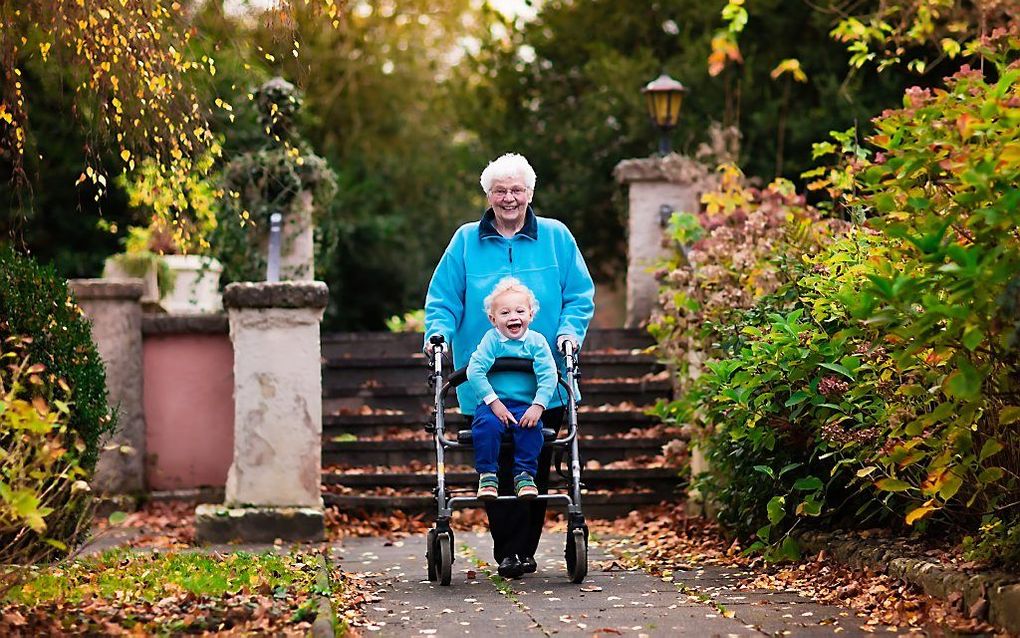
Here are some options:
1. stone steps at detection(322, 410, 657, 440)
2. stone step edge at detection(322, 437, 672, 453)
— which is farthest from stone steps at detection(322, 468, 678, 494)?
stone steps at detection(322, 410, 657, 440)

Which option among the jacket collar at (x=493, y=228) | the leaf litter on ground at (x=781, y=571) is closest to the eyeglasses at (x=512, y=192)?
the jacket collar at (x=493, y=228)

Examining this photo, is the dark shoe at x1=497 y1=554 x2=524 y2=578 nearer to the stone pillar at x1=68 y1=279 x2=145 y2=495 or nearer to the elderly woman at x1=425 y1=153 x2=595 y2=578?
the elderly woman at x1=425 y1=153 x2=595 y2=578

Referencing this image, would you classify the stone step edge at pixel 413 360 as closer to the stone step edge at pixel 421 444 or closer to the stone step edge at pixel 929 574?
the stone step edge at pixel 421 444

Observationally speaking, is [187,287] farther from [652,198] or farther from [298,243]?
[652,198]

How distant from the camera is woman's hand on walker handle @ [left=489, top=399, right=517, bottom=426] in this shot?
6801 mm

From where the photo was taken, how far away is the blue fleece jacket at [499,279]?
23.6 ft

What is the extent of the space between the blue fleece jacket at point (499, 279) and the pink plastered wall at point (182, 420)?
Answer: 444 centimetres

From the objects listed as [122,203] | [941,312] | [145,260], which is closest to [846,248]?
[941,312]

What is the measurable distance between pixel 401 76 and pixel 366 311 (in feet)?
14.4

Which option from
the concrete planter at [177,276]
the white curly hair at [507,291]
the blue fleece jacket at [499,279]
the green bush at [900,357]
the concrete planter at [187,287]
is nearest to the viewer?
the green bush at [900,357]

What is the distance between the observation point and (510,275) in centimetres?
718

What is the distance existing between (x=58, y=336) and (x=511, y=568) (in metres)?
2.59

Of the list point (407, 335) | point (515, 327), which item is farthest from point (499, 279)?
point (407, 335)

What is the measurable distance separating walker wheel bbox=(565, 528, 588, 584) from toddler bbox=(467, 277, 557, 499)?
0.28 metres
